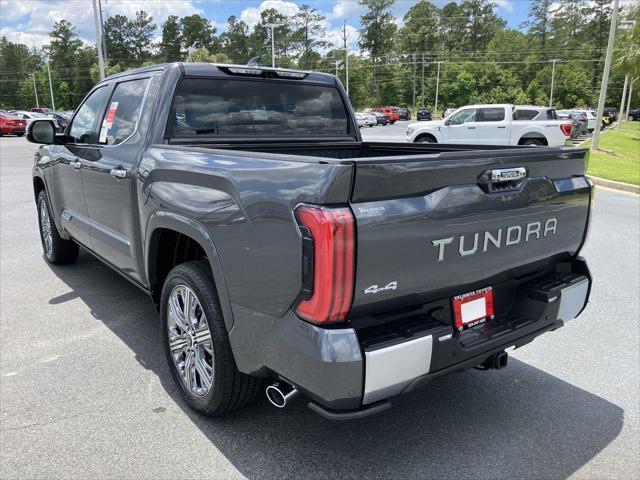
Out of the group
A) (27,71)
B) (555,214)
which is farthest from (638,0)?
(27,71)

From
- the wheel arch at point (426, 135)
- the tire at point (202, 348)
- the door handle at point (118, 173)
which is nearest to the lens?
the tire at point (202, 348)

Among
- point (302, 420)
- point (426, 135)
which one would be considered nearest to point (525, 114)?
point (426, 135)

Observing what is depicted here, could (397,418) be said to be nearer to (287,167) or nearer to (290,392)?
(290,392)

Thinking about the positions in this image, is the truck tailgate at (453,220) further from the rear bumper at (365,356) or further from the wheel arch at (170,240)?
the wheel arch at (170,240)

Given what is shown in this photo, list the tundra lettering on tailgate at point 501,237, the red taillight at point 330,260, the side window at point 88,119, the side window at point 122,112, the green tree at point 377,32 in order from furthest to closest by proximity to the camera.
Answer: the green tree at point 377,32, the side window at point 88,119, the side window at point 122,112, the tundra lettering on tailgate at point 501,237, the red taillight at point 330,260

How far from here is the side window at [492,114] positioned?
19016 mm

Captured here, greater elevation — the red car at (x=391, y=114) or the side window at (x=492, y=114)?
the side window at (x=492, y=114)

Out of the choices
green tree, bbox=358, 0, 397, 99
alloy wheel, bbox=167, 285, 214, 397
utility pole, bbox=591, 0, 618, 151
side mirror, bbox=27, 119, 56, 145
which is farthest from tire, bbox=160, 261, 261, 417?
green tree, bbox=358, 0, 397, 99

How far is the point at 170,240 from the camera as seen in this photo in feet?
11.1

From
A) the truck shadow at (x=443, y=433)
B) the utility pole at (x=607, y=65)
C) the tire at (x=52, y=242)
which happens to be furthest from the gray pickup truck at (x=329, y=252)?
the utility pole at (x=607, y=65)

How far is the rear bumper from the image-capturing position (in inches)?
81.1

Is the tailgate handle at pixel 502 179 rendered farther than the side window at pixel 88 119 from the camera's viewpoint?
No

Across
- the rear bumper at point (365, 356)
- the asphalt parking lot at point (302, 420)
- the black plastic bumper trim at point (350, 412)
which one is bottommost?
the asphalt parking lot at point (302, 420)

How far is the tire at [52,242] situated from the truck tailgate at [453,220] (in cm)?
458
